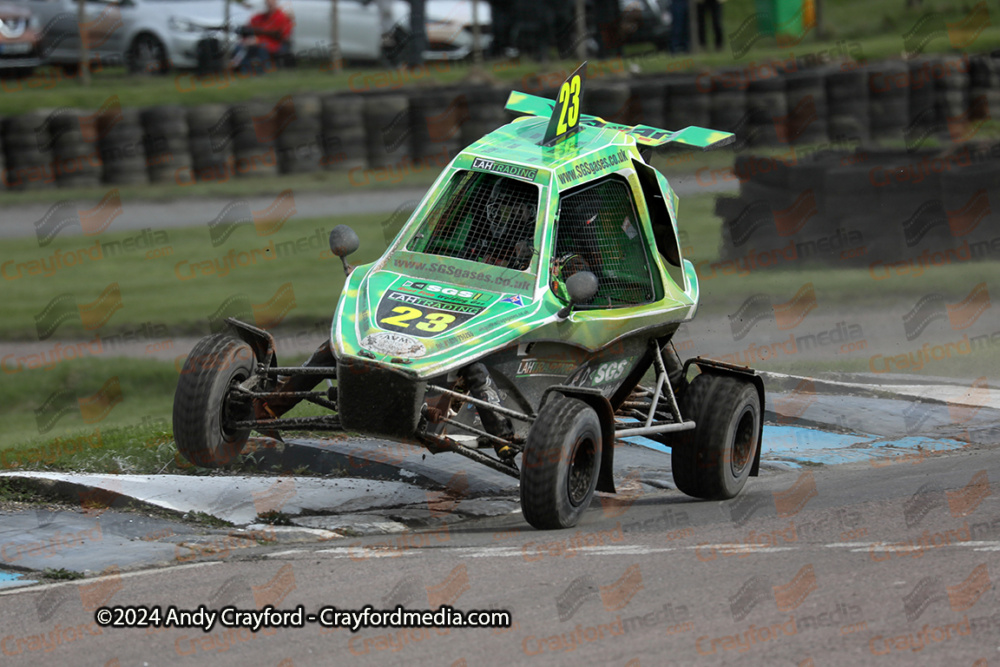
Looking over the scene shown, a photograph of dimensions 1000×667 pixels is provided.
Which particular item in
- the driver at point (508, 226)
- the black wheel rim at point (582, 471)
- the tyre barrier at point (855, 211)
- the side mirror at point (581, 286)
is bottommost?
the tyre barrier at point (855, 211)

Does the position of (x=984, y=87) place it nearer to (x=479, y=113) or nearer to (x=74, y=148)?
(x=479, y=113)

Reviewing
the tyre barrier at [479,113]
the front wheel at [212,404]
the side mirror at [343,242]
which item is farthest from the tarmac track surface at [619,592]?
the tyre barrier at [479,113]

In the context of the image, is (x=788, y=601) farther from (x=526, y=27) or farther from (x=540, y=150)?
(x=526, y=27)

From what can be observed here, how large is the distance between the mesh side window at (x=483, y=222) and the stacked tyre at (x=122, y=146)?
45.5 feet

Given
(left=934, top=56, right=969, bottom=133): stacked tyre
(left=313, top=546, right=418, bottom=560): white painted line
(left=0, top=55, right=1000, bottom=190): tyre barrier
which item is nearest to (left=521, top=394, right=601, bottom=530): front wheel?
(left=313, top=546, right=418, bottom=560): white painted line

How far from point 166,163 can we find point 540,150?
14259mm

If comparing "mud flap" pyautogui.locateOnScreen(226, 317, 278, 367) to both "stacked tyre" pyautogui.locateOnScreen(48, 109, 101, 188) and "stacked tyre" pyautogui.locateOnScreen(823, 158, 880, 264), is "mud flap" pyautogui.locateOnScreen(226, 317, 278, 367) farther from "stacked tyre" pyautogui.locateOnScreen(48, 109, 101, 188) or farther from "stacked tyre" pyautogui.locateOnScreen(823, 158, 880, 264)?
"stacked tyre" pyautogui.locateOnScreen(48, 109, 101, 188)

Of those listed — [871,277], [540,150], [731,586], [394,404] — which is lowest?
[871,277]

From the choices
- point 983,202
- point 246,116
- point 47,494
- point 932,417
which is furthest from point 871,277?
point 47,494

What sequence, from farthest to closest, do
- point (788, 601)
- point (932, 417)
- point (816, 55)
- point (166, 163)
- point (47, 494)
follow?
point (816, 55), point (166, 163), point (932, 417), point (47, 494), point (788, 601)

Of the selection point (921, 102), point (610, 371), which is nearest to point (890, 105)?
point (921, 102)

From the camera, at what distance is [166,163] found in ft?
70.4

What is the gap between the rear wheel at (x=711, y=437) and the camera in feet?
26.5

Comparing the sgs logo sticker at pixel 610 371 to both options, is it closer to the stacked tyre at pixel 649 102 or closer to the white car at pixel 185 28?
the stacked tyre at pixel 649 102
